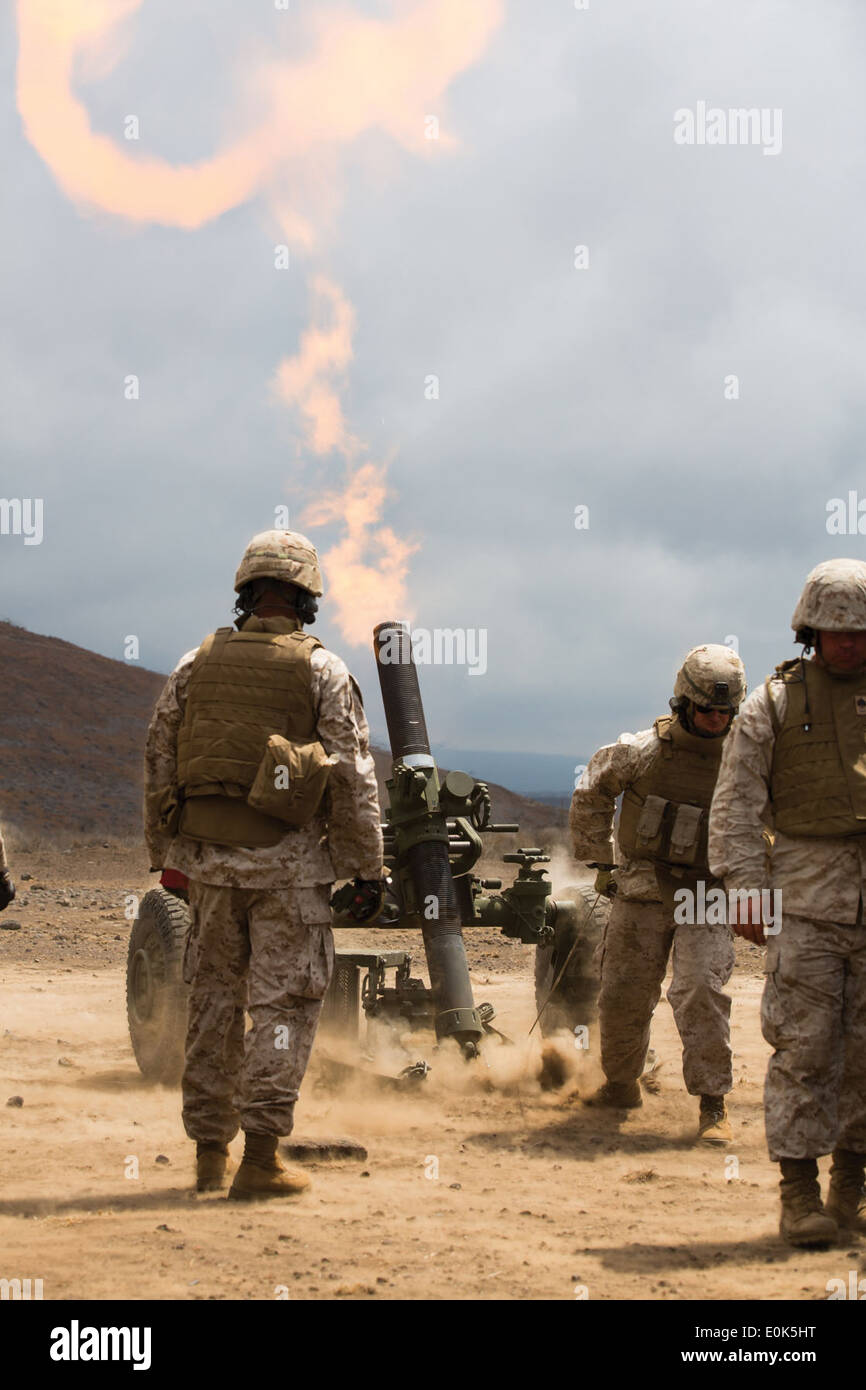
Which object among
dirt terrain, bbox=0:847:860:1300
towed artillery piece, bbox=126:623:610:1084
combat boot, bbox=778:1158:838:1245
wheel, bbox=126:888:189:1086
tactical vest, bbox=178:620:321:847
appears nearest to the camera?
dirt terrain, bbox=0:847:860:1300

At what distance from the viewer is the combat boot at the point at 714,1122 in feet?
22.6

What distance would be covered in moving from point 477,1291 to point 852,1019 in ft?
5.52

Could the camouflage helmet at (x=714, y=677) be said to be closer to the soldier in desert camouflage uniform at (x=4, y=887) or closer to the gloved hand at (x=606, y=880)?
the gloved hand at (x=606, y=880)

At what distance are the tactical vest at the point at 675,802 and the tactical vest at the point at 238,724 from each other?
2.16m

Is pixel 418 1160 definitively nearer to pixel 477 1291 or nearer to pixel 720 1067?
pixel 720 1067

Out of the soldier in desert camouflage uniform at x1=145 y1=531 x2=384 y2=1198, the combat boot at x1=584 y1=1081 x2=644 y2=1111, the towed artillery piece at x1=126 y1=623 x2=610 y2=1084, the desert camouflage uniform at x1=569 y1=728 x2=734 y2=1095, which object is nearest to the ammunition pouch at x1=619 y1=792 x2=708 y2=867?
the desert camouflage uniform at x1=569 y1=728 x2=734 y2=1095

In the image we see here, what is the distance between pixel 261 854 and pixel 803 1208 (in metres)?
2.29

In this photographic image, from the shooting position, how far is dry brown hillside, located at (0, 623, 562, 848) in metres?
37.2

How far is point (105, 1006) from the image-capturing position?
1076 centimetres

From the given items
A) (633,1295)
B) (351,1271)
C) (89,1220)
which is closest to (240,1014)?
(89,1220)

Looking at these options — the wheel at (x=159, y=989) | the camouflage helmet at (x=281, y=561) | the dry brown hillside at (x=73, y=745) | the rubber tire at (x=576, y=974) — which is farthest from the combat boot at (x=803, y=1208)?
the dry brown hillside at (x=73, y=745)

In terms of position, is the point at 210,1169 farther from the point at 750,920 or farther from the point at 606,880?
the point at 606,880

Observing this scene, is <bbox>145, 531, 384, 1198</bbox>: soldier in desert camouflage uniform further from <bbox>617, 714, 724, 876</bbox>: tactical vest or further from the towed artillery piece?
the towed artillery piece

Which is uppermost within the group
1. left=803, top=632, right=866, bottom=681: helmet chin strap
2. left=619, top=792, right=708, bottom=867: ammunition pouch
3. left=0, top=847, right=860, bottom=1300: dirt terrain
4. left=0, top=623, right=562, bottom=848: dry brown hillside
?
left=0, top=623, right=562, bottom=848: dry brown hillside
